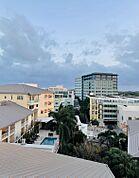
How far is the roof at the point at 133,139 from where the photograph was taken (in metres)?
24.1

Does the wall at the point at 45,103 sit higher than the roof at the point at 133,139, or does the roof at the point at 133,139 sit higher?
the wall at the point at 45,103

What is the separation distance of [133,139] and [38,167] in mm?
19674

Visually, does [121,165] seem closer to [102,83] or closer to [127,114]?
[127,114]

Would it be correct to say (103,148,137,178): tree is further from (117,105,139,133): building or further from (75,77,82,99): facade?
(75,77,82,99): facade

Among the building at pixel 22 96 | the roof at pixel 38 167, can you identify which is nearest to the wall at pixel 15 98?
Answer: the building at pixel 22 96

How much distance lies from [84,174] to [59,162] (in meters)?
1.53

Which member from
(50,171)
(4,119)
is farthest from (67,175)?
(4,119)

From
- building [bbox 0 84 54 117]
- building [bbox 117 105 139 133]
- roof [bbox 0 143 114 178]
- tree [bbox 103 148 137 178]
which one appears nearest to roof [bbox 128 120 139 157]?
tree [bbox 103 148 137 178]

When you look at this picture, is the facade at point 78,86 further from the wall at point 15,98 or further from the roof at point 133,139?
the roof at point 133,139

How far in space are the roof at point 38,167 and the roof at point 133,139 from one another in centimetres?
1346

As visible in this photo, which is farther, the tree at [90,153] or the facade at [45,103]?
the facade at [45,103]

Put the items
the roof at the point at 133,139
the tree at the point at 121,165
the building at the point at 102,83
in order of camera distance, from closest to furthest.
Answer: the tree at the point at 121,165, the roof at the point at 133,139, the building at the point at 102,83

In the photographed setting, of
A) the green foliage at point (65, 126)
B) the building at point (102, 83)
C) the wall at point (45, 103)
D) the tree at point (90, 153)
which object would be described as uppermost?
the building at point (102, 83)

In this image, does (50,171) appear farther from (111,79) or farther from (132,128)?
(111,79)
